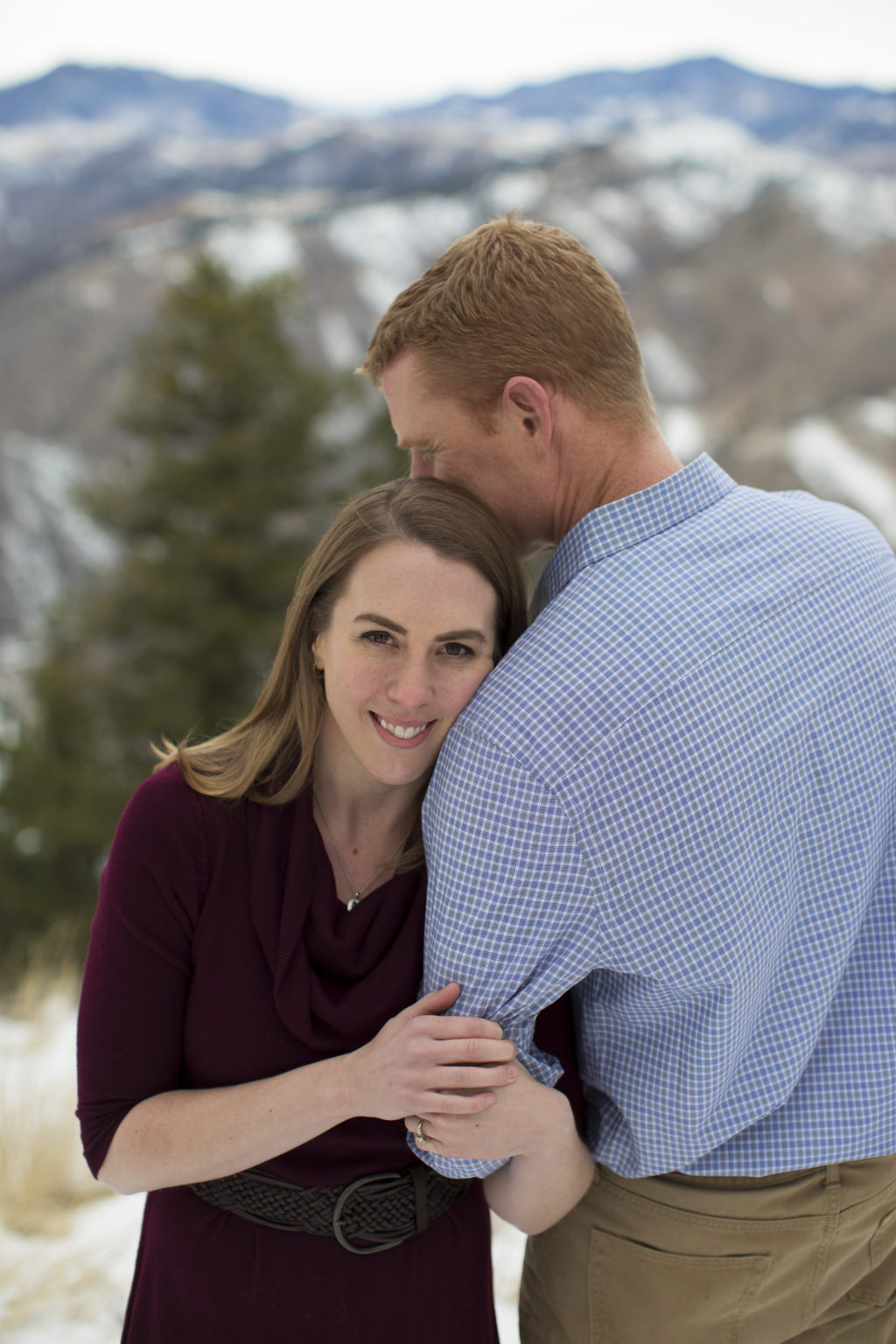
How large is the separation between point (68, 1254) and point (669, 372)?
30.3 meters

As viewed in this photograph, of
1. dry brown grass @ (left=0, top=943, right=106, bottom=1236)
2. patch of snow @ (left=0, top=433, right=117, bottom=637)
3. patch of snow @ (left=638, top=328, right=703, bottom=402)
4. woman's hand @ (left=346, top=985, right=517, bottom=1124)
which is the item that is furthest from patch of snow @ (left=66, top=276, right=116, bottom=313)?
woman's hand @ (left=346, top=985, right=517, bottom=1124)

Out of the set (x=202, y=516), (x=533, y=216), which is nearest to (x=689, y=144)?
(x=533, y=216)

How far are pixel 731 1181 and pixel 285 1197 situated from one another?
22.1 inches

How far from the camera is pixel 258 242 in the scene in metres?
33.8

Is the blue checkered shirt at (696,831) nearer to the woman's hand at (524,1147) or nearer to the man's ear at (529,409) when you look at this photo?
the woman's hand at (524,1147)

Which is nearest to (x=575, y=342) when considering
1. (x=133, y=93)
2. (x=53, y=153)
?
(x=53, y=153)

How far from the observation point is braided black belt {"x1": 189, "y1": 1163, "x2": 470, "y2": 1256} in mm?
1319

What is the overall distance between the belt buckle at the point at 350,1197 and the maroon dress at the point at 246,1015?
11 millimetres

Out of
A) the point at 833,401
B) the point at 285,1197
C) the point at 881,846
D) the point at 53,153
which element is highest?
the point at 53,153

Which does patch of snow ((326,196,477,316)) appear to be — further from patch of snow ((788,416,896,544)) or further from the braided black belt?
the braided black belt

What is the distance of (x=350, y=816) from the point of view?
1416 millimetres

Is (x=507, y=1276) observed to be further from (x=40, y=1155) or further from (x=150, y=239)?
(x=150, y=239)

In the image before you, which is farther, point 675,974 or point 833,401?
point 833,401

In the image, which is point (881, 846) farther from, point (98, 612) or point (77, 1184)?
point (98, 612)
